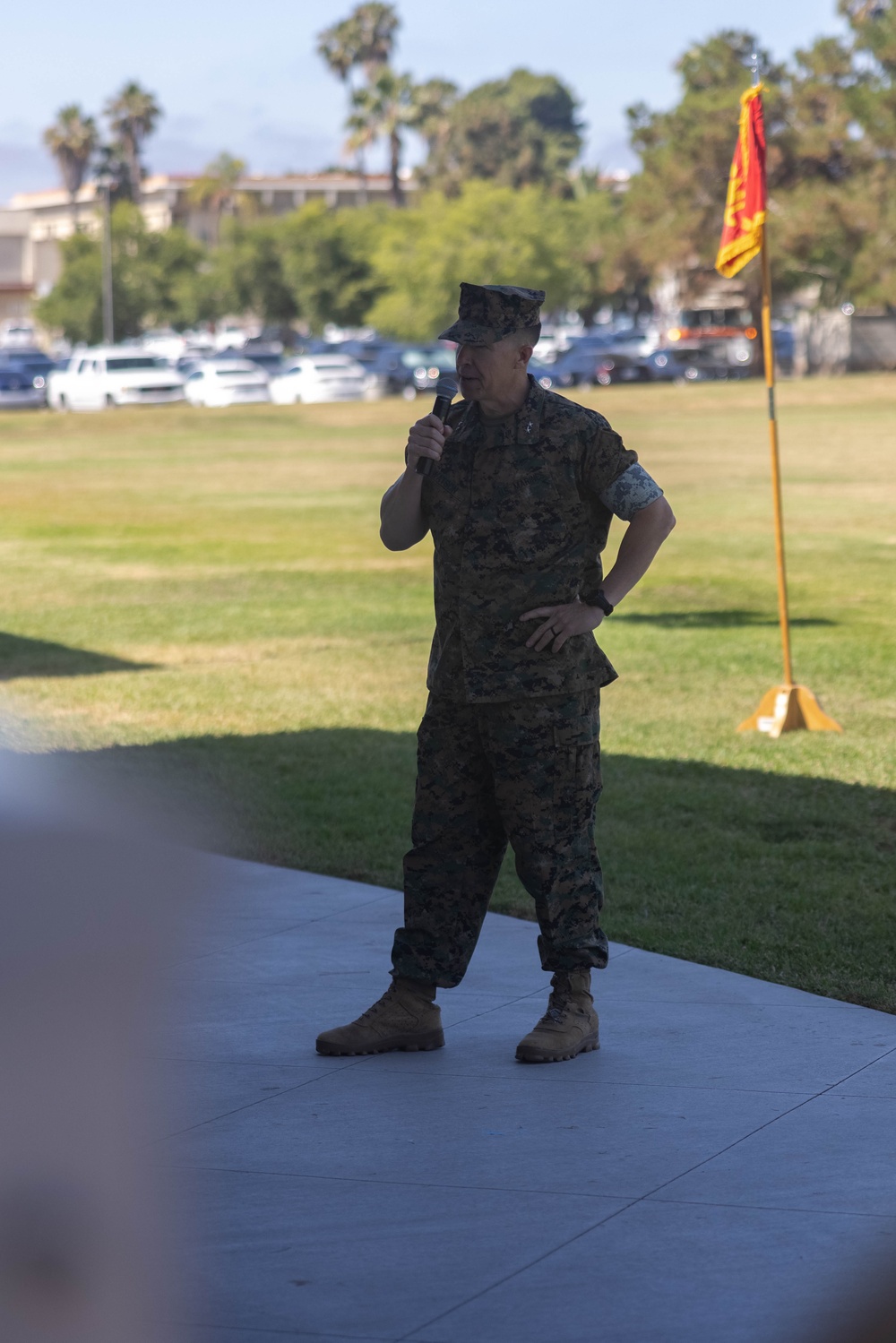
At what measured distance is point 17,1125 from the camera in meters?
4.22

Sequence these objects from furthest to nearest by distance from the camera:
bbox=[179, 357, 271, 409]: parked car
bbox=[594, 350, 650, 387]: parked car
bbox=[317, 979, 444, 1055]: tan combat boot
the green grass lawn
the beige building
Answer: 1. the beige building
2. bbox=[594, 350, 650, 387]: parked car
3. bbox=[179, 357, 271, 409]: parked car
4. the green grass lawn
5. bbox=[317, 979, 444, 1055]: tan combat boot

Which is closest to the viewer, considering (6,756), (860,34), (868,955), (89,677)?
(868,955)

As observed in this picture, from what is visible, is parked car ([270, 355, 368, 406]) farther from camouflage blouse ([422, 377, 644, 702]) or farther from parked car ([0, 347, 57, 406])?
camouflage blouse ([422, 377, 644, 702])

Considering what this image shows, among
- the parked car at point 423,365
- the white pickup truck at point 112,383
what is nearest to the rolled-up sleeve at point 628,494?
the white pickup truck at point 112,383

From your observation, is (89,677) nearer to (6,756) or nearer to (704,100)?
(6,756)

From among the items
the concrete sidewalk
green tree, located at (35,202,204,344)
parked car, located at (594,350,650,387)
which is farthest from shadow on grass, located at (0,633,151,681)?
green tree, located at (35,202,204,344)

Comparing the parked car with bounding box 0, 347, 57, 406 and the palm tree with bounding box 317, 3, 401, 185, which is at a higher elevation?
Result: the palm tree with bounding box 317, 3, 401, 185

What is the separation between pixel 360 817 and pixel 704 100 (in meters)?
64.2

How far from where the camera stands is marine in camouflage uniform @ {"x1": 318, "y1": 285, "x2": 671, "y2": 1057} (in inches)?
183

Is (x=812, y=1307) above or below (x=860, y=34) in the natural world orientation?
below

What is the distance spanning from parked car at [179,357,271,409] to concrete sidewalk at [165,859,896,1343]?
45562mm

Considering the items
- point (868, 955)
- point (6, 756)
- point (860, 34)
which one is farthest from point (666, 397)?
point (868, 955)

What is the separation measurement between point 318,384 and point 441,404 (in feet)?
154

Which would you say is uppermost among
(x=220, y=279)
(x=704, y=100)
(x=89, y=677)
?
(x=704, y=100)
